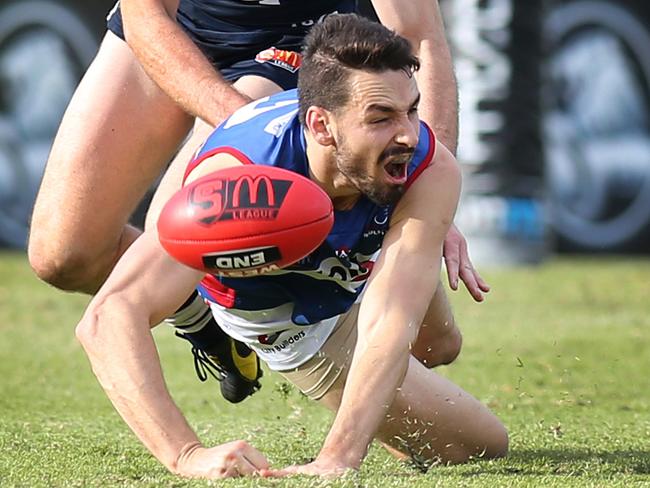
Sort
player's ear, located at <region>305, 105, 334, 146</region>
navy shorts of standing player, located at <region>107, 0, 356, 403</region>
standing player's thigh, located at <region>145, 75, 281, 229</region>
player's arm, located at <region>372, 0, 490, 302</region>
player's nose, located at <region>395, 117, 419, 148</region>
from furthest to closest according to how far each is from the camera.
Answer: navy shorts of standing player, located at <region>107, 0, 356, 403</region>
player's arm, located at <region>372, 0, 490, 302</region>
standing player's thigh, located at <region>145, 75, 281, 229</region>
player's ear, located at <region>305, 105, 334, 146</region>
player's nose, located at <region>395, 117, 419, 148</region>

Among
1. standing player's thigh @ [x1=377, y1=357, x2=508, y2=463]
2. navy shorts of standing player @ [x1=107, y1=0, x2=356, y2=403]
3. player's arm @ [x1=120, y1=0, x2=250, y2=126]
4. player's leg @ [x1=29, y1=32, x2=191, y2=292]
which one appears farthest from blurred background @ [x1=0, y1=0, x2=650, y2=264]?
player's arm @ [x1=120, y1=0, x2=250, y2=126]

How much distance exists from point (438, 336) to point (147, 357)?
156 cm

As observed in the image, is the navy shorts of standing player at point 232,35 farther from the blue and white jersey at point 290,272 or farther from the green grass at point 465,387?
the blue and white jersey at point 290,272

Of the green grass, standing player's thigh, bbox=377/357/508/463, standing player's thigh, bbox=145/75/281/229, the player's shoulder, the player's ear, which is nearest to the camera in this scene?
the player's ear

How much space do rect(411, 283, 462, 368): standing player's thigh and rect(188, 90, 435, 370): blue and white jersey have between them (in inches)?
19.4

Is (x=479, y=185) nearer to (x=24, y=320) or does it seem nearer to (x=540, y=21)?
(x=540, y=21)

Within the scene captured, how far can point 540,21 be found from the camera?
39.8ft

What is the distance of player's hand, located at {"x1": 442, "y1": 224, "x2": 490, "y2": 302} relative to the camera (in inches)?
155

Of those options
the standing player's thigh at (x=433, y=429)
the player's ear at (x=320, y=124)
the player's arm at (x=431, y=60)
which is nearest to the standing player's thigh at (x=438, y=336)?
the standing player's thigh at (x=433, y=429)

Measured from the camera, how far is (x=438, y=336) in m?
4.91

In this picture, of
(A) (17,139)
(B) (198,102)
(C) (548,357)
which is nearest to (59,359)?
(C) (548,357)

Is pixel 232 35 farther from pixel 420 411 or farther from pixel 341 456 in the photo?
pixel 341 456

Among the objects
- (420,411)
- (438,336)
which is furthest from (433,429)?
(438,336)

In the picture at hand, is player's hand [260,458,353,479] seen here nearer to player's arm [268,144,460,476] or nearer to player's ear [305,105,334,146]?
player's arm [268,144,460,476]
